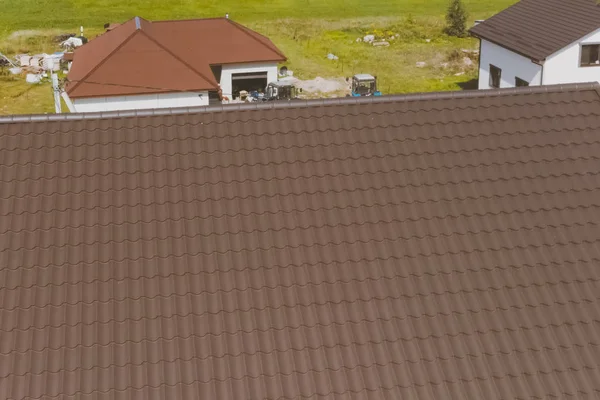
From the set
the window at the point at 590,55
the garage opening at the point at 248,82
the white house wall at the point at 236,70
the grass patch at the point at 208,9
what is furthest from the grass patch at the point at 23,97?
the window at the point at 590,55

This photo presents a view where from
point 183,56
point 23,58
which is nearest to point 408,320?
point 183,56

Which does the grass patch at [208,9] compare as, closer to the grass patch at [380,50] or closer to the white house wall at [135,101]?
the grass patch at [380,50]

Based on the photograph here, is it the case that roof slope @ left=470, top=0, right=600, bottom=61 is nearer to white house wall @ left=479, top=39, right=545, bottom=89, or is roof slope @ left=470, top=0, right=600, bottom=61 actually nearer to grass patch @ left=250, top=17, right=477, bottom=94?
white house wall @ left=479, top=39, right=545, bottom=89

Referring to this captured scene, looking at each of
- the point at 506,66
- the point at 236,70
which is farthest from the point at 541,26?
the point at 236,70

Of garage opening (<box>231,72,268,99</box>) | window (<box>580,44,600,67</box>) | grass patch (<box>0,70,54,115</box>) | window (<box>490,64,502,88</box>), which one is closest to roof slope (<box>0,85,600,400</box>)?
window (<box>580,44,600,67</box>)

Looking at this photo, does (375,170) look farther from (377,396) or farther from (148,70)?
(148,70)

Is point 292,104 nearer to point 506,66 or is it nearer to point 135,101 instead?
point 135,101
